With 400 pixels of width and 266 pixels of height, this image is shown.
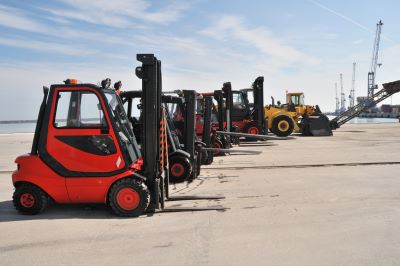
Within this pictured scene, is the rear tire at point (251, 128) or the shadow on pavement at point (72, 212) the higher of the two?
the rear tire at point (251, 128)

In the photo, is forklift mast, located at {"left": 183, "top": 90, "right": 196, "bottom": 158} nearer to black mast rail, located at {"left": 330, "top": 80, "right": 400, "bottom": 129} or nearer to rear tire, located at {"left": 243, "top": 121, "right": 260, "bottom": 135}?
rear tire, located at {"left": 243, "top": 121, "right": 260, "bottom": 135}

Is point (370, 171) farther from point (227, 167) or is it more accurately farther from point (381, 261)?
point (381, 261)

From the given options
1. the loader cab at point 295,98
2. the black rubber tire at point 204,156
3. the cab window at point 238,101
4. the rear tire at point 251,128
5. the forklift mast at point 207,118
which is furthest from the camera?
the loader cab at point 295,98

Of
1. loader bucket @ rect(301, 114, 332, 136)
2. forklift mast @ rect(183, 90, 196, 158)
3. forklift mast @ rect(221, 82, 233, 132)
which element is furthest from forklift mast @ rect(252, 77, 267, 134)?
forklift mast @ rect(183, 90, 196, 158)

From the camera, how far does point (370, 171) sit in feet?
32.6

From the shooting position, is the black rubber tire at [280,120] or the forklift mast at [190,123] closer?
the forklift mast at [190,123]

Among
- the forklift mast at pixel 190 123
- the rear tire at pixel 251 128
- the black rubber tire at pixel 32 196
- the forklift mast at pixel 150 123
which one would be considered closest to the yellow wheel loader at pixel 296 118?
the rear tire at pixel 251 128

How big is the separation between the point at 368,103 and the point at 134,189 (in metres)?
28.1

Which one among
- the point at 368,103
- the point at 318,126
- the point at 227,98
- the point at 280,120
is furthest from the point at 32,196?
the point at 368,103

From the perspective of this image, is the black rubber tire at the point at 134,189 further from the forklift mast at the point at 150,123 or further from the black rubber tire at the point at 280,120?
the black rubber tire at the point at 280,120

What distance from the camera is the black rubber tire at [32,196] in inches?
236

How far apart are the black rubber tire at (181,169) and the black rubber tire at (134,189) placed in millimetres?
2973

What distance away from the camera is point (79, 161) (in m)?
5.91

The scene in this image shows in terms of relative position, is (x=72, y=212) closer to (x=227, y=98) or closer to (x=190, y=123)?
(x=190, y=123)
